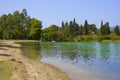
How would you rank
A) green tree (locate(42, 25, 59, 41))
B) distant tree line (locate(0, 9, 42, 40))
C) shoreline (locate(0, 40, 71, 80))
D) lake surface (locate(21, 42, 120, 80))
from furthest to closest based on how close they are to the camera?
green tree (locate(42, 25, 59, 41)) < distant tree line (locate(0, 9, 42, 40)) < lake surface (locate(21, 42, 120, 80)) < shoreline (locate(0, 40, 71, 80))

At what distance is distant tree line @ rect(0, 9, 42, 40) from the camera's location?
5679 inches

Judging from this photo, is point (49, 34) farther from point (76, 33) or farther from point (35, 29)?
point (76, 33)

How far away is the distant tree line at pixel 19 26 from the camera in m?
144

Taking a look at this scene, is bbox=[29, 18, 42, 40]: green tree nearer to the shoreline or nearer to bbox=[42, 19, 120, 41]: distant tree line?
bbox=[42, 19, 120, 41]: distant tree line

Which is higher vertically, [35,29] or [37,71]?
[35,29]

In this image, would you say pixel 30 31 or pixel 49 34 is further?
pixel 49 34

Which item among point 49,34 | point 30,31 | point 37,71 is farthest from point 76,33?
point 37,71

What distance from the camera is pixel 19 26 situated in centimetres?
15100

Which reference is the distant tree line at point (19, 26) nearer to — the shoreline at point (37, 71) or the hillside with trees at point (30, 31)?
the hillside with trees at point (30, 31)

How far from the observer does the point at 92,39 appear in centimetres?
16188

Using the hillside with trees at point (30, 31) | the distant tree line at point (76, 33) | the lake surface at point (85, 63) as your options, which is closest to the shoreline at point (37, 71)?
the lake surface at point (85, 63)

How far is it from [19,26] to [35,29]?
39.4 feet

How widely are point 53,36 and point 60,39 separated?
5.59 m

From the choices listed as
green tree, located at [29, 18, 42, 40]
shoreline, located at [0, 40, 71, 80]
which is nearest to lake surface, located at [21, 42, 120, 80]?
shoreline, located at [0, 40, 71, 80]
